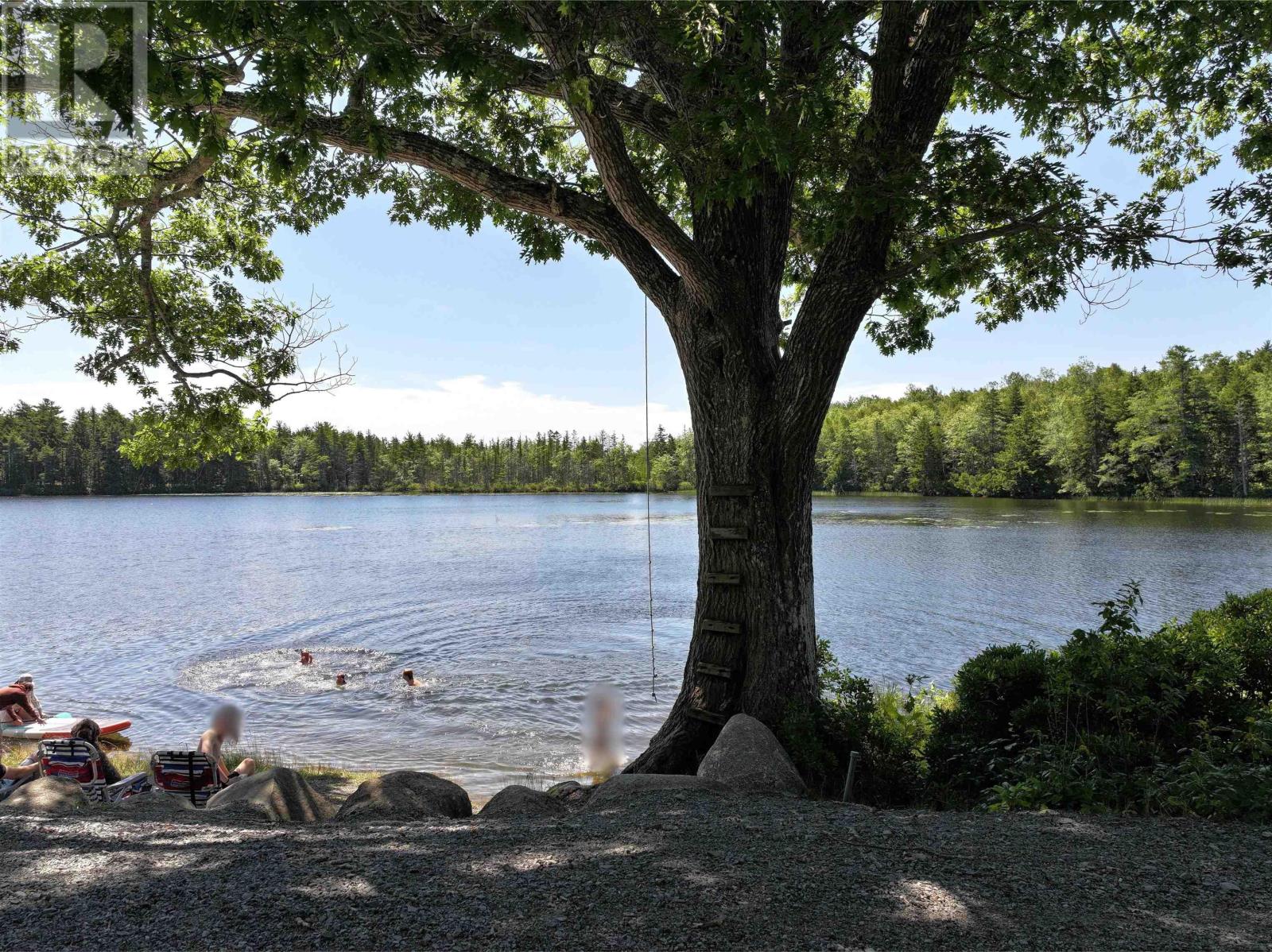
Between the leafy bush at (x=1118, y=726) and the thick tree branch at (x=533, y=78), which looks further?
the thick tree branch at (x=533, y=78)

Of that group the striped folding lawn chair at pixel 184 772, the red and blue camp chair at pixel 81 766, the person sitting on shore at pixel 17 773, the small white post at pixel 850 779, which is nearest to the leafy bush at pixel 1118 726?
the small white post at pixel 850 779

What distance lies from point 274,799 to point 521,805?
1.79m

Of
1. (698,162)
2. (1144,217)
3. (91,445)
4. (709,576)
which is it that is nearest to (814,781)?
(709,576)

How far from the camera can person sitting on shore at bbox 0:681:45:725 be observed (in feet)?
31.6

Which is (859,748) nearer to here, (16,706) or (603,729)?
(603,729)

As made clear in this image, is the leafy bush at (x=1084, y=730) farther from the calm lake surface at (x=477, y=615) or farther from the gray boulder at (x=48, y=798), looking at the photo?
the gray boulder at (x=48, y=798)

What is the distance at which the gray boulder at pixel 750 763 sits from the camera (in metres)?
5.13

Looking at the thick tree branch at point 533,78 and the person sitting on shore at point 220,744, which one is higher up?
the thick tree branch at point 533,78

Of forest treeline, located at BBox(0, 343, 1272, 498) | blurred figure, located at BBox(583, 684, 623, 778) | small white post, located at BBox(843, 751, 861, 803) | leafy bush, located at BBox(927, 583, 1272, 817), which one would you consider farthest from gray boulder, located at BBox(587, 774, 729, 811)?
forest treeline, located at BBox(0, 343, 1272, 498)

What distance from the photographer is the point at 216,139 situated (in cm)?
439

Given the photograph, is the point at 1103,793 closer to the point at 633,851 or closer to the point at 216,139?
the point at 633,851
